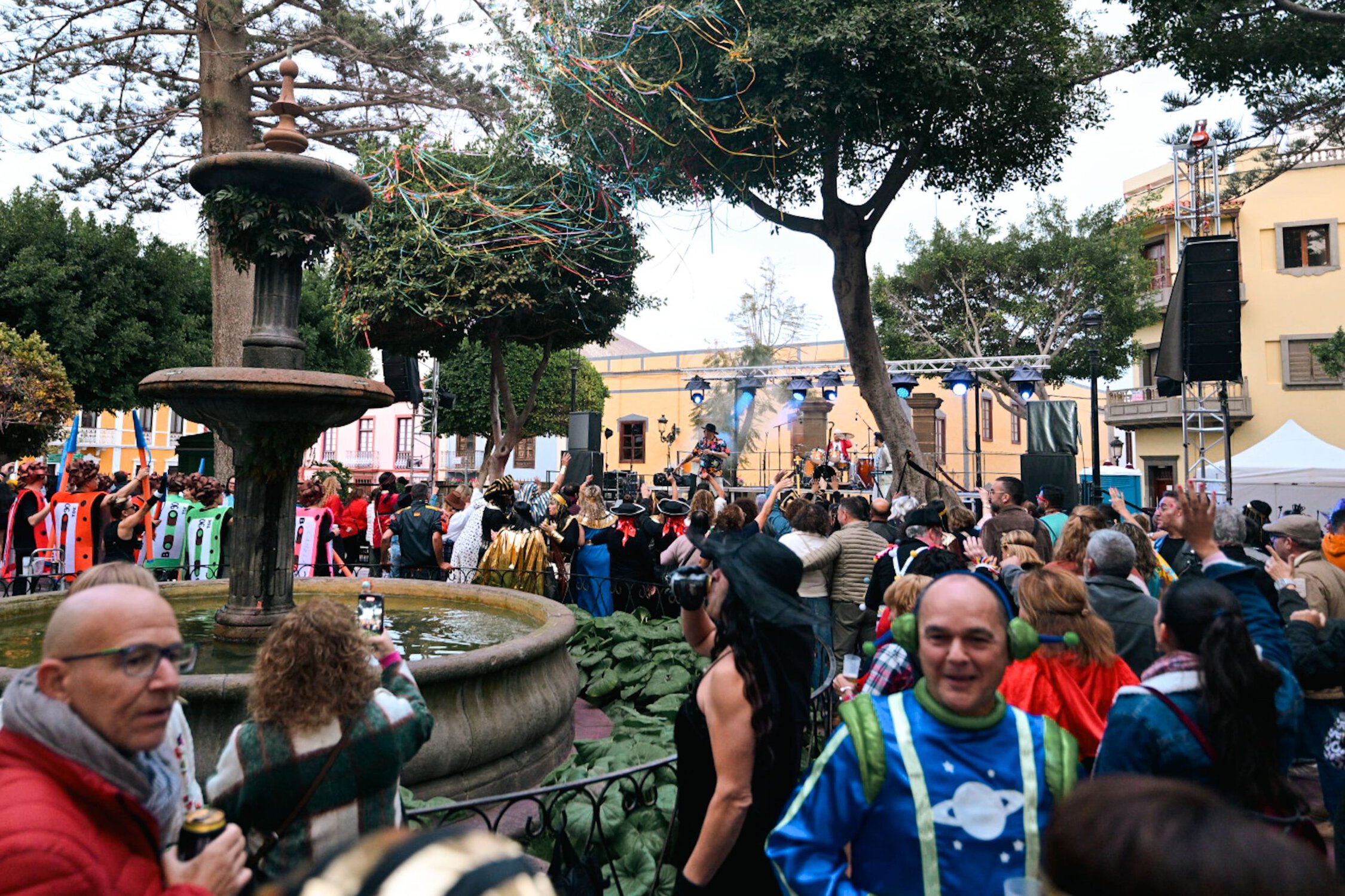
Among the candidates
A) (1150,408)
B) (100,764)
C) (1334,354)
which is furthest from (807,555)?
(1150,408)

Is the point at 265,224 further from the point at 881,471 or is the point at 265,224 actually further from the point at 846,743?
the point at 881,471

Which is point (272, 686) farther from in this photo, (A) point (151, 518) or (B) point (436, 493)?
(B) point (436, 493)

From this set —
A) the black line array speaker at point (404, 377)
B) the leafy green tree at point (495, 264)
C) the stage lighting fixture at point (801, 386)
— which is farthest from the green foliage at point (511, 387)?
the stage lighting fixture at point (801, 386)

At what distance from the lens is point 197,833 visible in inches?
63.8

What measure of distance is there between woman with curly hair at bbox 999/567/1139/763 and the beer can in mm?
2456

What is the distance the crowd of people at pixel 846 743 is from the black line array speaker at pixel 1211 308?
8.86 metres

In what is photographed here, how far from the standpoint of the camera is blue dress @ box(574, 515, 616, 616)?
8492 millimetres

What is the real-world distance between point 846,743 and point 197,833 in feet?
4.44

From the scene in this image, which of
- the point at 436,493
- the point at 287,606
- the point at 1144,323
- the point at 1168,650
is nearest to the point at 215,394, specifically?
the point at 287,606

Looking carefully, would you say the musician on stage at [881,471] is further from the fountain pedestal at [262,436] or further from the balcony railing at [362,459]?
the balcony railing at [362,459]

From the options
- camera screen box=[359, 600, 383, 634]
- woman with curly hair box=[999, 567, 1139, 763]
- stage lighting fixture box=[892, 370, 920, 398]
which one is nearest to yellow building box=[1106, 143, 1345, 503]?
stage lighting fixture box=[892, 370, 920, 398]

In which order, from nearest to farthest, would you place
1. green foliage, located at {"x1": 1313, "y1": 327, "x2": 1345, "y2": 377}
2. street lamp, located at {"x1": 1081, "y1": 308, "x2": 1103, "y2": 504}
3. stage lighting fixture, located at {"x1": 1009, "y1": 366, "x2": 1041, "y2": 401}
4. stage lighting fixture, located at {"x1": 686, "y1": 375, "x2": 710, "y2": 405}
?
street lamp, located at {"x1": 1081, "y1": 308, "x2": 1103, "y2": 504}, stage lighting fixture, located at {"x1": 1009, "y1": 366, "x2": 1041, "y2": 401}, stage lighting fixture, located at {"x1": 686, "y1": 375, "x2": 710, "y2": 405}, green foliage, located at {"x1": 1313, "y1": 327, "x2": 1345, "y2": 377}

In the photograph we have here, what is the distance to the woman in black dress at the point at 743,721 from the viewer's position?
2.27 meters

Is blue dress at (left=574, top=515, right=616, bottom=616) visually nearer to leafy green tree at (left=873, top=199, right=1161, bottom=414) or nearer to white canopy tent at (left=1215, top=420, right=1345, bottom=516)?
white canopy tent at (left=1215, top=420, right=1345, bottom=516)
